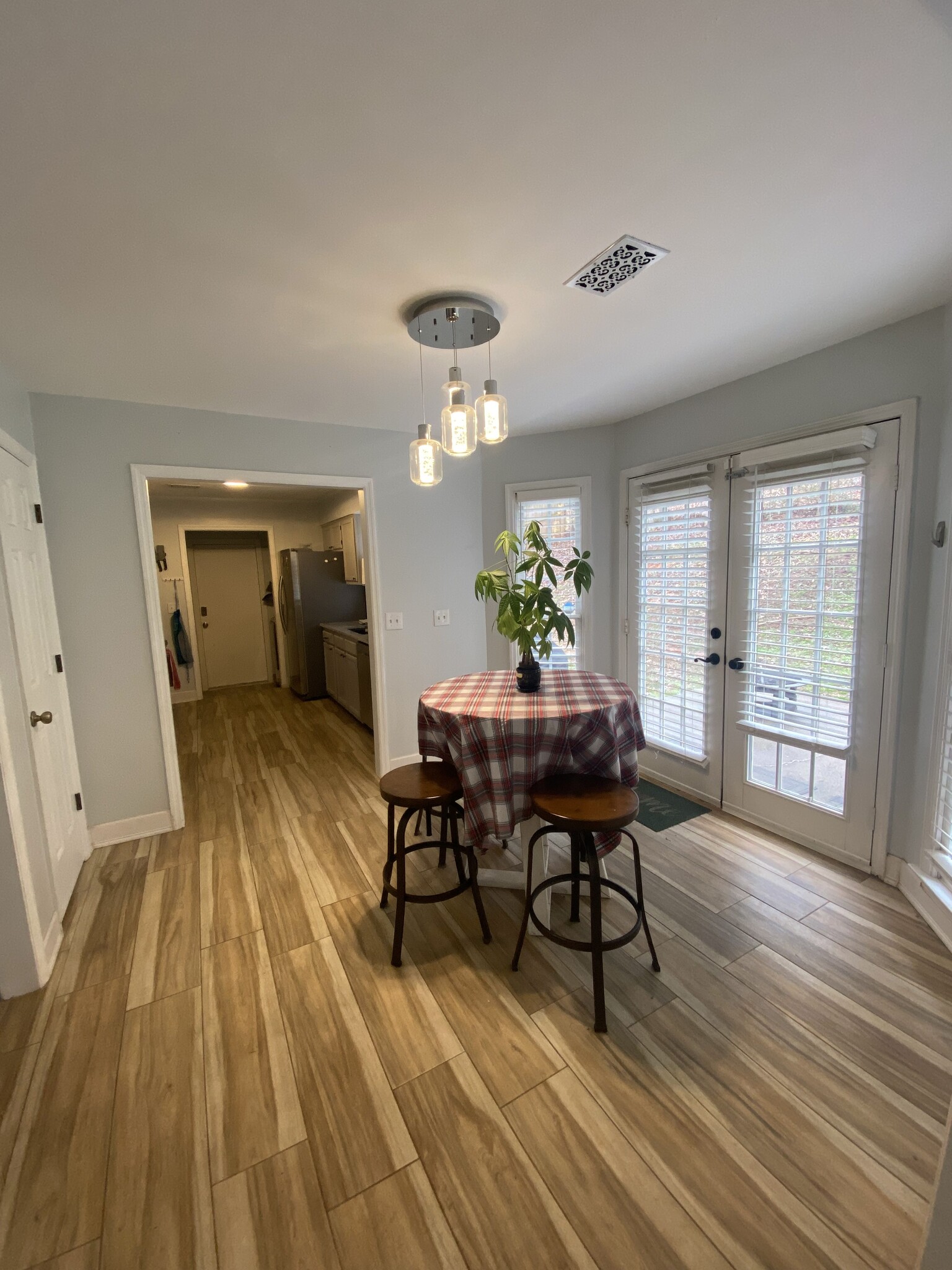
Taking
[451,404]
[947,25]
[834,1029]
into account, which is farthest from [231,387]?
[834,1029]

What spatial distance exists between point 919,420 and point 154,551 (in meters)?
3.84

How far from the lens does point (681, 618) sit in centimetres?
301

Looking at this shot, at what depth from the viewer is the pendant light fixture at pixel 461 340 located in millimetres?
1729

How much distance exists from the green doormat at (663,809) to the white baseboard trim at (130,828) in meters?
2.70

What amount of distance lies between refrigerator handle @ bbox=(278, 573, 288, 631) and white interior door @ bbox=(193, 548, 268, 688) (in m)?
0.77

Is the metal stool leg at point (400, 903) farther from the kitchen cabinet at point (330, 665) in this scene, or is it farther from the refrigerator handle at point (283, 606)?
the refrigerator handle at point (283, 606)

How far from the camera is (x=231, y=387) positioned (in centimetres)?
249

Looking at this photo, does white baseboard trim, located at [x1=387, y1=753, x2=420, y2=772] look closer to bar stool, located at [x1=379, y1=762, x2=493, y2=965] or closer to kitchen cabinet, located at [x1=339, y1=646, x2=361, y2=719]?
kitchen cabinet, located at [x1=339, y1=646, x2=361, y2=719]

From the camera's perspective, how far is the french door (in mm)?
2176

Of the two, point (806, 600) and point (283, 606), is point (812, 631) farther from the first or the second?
point (283, 606)

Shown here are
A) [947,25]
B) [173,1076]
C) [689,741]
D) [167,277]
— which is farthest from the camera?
[689,741]

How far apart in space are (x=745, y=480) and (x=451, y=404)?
1.70m

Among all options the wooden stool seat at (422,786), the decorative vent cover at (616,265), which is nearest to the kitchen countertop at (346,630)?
the wooden stool seat at (422,786)

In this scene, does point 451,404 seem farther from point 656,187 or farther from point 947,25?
point 947,25
